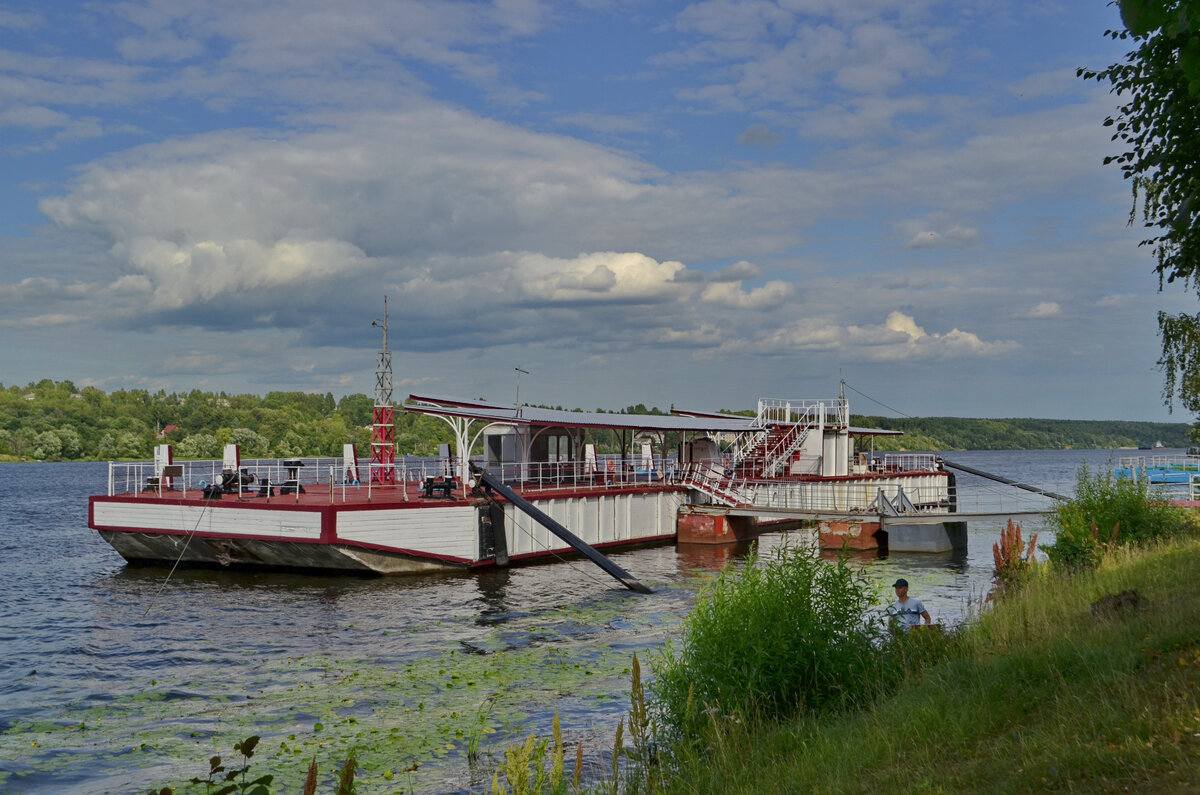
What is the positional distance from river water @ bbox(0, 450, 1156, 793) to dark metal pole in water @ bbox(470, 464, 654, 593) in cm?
48

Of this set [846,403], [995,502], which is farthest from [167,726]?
[995,502]

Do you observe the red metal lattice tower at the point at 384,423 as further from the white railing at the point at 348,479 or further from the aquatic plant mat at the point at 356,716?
the aquatic plant mat at the point at 356,716

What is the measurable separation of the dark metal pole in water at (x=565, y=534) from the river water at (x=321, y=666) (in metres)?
0.48

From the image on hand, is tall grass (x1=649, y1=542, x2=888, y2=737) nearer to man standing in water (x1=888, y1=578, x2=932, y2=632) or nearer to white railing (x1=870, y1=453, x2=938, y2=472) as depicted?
man standing in water (x1=888, y1=578, x2=932, y2=632)

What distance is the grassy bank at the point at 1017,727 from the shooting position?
648cm

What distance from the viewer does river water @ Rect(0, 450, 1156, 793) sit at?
11898 mm

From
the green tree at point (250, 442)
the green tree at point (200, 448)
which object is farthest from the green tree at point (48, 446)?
the green tree at point (250, 442)

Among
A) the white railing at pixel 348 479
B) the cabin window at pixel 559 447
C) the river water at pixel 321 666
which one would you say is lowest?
the river water at pixel 321 666

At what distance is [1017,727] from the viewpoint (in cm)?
763

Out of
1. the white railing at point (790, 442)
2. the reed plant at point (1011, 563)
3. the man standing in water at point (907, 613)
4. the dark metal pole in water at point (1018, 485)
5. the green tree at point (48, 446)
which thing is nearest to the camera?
the man standing in water at point (907, 613)

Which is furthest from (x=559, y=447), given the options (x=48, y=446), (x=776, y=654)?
(x=48, y=446)

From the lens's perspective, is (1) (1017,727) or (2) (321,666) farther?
(2) (321,666)

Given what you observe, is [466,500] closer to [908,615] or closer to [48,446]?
[908,615]

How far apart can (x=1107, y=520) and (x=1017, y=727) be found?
14.9 meters
